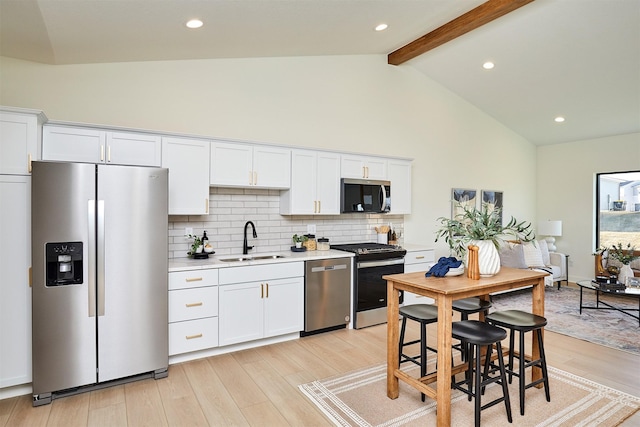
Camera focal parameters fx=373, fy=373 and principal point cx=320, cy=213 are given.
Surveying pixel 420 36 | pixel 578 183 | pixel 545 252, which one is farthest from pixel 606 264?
pixel 420 36

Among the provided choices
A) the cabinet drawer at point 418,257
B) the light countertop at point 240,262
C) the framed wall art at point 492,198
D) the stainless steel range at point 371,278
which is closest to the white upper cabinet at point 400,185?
the cabinet drawer at point 418,257

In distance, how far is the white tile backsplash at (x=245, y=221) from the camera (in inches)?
161

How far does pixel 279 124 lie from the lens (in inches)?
186

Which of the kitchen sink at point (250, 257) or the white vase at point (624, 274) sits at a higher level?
the kitchen sink at point (250, 257)

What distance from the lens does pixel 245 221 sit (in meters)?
4.45

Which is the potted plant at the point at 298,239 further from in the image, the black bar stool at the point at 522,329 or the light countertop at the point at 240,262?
the black bar stool at the point at 522,329

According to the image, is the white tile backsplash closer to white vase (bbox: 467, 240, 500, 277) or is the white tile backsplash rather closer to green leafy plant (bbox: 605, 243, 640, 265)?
white vase (bbox: 467, 240, 500, 277)

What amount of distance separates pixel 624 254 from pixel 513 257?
159cm

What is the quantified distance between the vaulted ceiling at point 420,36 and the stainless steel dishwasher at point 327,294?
2.51 m

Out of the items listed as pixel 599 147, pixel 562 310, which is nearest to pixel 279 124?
pixel 562 310

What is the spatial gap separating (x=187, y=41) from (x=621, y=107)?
640 cm

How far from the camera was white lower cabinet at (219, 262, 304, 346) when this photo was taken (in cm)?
368

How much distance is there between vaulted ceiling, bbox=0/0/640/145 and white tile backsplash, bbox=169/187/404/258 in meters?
1.64

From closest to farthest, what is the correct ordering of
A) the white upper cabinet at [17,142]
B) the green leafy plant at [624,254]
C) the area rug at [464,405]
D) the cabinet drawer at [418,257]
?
the area rug at [464,405]
the white upper cabinet at [17,142]
the cabinet drawer at [418,257]
the green leafy plant at [624,254]
